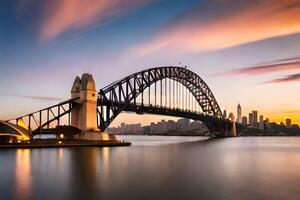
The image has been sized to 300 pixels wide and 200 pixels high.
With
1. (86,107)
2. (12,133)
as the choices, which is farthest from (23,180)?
(86,107)

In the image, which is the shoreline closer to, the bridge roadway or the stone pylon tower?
the stone pylon tower

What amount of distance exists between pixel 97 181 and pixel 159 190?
217 inches

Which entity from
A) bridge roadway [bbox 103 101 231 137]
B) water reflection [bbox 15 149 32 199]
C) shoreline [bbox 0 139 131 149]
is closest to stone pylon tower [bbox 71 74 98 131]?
shoreline [bbox 0 139 131 149]

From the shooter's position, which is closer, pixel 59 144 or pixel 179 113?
pixel 59 144

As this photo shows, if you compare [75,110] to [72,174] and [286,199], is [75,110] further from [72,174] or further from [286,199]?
[286,199]

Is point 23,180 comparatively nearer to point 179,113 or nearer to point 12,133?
point 12,133

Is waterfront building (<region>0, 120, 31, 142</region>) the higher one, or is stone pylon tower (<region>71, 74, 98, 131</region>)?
stone pylon tower (<region>71, 74, 98, 131</region>)

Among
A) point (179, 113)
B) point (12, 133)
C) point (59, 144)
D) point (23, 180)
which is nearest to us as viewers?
point (23, 180)

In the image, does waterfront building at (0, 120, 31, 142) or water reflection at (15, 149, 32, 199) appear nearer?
water reflection at (15, 149, 32, 199)

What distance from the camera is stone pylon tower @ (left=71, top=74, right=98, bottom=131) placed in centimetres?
7538

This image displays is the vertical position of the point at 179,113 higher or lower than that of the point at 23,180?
higher

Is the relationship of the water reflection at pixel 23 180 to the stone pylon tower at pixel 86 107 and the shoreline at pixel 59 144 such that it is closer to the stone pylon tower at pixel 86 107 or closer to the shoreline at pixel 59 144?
the shoreline at pixel 59 144

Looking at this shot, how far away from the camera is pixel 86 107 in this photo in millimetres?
75375

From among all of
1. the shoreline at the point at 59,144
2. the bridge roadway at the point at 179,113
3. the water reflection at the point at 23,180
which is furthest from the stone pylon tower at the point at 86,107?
the water reflection at the point at 23,180
